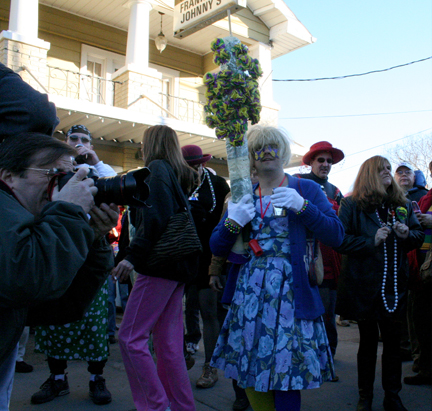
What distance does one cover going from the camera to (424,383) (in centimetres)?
363

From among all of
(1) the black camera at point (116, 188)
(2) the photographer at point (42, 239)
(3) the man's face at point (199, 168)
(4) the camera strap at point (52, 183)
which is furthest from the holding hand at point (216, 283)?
(4) the camera strap at point (52, 183)

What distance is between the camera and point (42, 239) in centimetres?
120

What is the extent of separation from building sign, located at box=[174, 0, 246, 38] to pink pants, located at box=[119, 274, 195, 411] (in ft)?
22.9

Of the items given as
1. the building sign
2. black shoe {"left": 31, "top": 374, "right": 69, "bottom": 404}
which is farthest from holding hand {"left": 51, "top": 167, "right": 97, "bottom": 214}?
the building sign

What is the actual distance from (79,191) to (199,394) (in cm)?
246

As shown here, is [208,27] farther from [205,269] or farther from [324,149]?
[205,269]

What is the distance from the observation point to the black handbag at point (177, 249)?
2.50m

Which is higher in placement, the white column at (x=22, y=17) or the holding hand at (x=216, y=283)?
the white column at (x=22, y=17)

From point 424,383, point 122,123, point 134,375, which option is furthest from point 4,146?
point 122,123

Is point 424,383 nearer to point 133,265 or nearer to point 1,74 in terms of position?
point 133,265

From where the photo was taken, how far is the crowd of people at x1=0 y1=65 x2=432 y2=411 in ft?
4.40

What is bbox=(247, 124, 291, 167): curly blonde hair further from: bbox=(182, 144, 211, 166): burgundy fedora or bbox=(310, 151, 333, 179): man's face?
bbox=(310, 151, 333, 179): man's face

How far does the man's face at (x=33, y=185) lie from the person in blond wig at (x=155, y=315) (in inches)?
43.0

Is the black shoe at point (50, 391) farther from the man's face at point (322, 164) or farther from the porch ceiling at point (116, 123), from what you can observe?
the porch ceiling at point (116, 123)
